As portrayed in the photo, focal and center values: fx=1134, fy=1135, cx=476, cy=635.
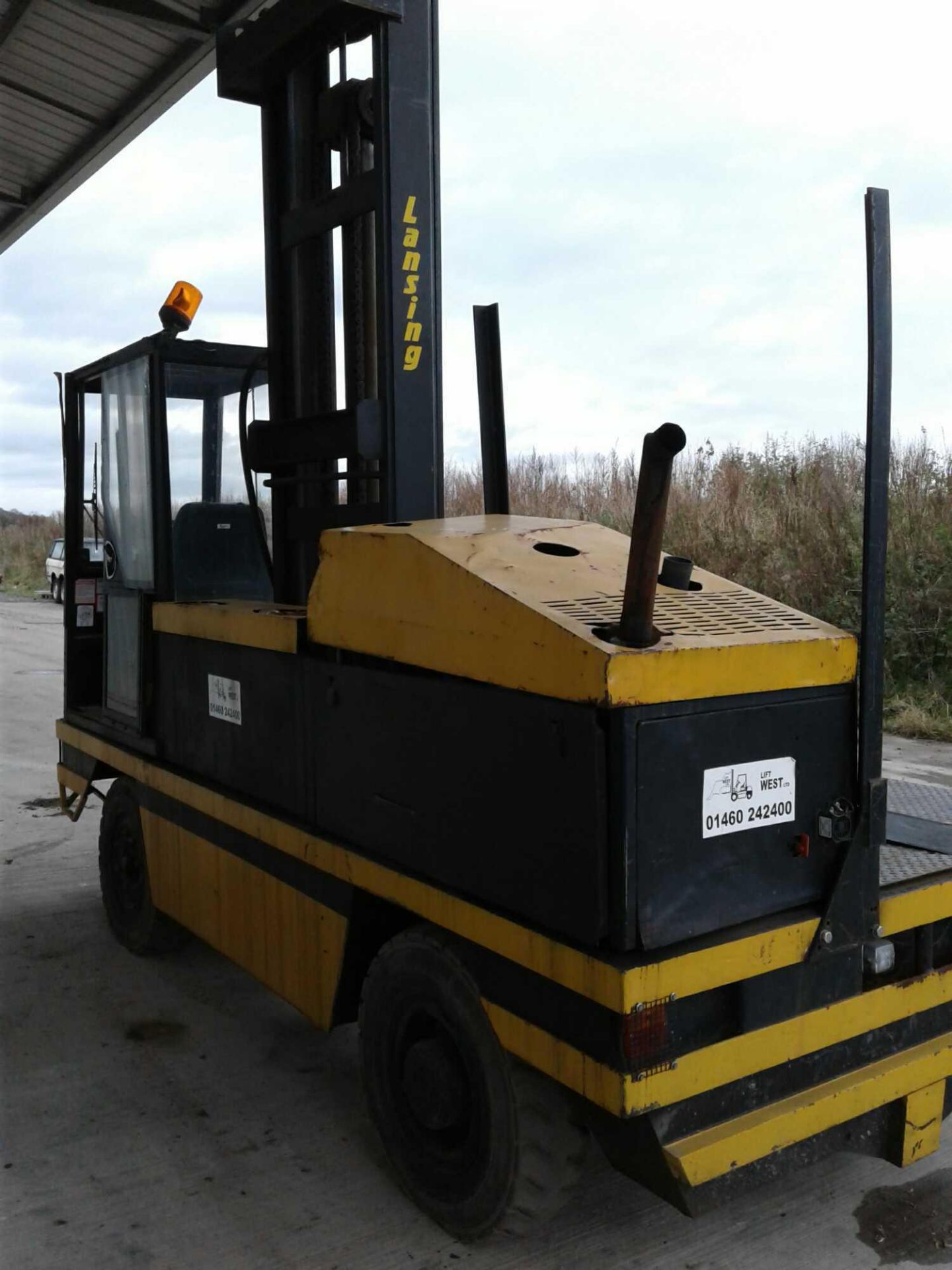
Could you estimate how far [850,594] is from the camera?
10688 mm

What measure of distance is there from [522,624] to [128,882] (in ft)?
9.67

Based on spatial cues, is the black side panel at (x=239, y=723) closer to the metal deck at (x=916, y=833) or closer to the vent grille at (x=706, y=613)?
the vent grille at (x=706, y=613)

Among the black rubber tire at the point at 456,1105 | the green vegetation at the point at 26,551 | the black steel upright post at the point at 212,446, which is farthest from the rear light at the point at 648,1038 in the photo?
the green vegetation at the point at 26,551

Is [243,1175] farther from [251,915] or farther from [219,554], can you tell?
[219,554]

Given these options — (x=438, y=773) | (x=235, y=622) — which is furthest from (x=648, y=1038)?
(x=235, y=622)

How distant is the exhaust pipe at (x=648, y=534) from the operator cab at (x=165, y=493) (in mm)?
2423

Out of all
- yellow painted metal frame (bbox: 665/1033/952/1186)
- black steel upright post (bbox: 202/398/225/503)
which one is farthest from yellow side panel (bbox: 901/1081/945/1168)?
black steel upright post (bbox: 202/398/225/503)

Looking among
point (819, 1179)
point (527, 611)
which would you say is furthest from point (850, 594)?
point (527, 611)

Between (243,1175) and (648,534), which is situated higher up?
(648,534)

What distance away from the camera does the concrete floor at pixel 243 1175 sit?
2.66 meters

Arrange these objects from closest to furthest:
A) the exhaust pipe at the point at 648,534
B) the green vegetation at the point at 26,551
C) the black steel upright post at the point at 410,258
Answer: the exhaust pipe at the point at 648,534, the black steel upright post at the point at 410,258, the green vegetation at the point at 26,551

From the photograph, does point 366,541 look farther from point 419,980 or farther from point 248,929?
point 248,929

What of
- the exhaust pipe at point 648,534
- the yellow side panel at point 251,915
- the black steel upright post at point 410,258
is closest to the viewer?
the exhaust pipe at point 648,534

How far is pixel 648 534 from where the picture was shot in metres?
2.15
